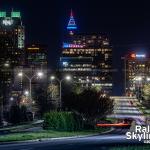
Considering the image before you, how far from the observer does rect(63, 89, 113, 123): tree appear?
253 ft

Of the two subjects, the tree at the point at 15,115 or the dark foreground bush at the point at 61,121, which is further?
the tree at the point at 15,115

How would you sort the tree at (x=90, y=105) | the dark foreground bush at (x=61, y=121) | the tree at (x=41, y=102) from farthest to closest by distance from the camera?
the tree at (x=41, y=102) → the tree at (x=90, y=105) → the dark foreground bush at (x=61, y=121)

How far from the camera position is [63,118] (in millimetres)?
65688

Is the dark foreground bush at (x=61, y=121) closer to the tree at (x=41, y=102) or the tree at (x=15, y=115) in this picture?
the tree at (x=15, y=115)

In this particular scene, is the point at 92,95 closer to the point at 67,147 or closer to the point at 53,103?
the point at 53,103

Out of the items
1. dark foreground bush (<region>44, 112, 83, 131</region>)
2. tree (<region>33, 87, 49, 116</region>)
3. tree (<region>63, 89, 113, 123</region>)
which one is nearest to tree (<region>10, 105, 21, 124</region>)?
tree (<region>63, 89, 113, 123</region>)

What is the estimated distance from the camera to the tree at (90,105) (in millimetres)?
77062

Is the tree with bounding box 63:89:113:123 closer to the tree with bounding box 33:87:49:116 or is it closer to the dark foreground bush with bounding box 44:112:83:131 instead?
the dark foreground bush with bounding box 44:112:83:131

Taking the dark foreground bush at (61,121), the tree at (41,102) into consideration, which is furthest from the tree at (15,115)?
the dark foreground bush at (61,121)

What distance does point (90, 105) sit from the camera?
77.7 m

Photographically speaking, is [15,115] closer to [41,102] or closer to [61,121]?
[41,102]

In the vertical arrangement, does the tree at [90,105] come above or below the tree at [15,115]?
above

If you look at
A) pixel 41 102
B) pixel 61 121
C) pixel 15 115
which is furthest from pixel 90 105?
pixel 41 102

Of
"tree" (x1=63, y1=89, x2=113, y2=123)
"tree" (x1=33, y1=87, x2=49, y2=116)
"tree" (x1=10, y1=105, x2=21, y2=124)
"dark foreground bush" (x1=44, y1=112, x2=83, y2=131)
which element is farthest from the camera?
"tree" (x1=33, y1=87, x2=49, y2=116)
